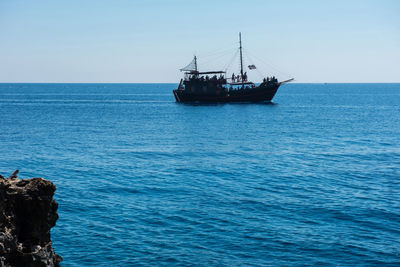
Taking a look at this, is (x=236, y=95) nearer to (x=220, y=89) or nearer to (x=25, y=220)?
(x=220, y=89)

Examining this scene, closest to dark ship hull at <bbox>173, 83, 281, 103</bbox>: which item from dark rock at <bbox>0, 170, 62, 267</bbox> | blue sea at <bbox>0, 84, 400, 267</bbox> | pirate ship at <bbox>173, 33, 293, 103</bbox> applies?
pirate ship at <bbox>173, 33, 293, 103</bbox>

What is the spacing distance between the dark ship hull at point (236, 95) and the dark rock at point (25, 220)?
100967 millimetres

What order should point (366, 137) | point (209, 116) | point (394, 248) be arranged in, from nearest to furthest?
point (394, 248) < point (366, 137) < point (209, 116)

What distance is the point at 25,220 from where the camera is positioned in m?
9.81

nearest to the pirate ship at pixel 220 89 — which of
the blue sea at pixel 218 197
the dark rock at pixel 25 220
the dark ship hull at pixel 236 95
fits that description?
the dark ship hull at pixel 236 95

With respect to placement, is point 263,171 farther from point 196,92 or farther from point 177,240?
point 196,92

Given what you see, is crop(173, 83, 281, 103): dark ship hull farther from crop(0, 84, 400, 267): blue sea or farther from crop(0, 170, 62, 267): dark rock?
crop(0, 170, 62, 267): dark rock

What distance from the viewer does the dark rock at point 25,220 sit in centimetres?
920

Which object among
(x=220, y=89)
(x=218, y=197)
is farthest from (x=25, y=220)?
(x=220, y=89)

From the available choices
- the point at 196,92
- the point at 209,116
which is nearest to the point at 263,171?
the point at 209,116

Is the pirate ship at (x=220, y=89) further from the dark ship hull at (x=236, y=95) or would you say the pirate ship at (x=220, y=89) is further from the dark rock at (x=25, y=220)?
the dark rock at (x=25, y=220)

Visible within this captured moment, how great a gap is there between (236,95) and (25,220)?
10265 cm

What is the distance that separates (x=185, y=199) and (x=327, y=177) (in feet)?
40.9

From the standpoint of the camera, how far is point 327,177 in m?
30.4
